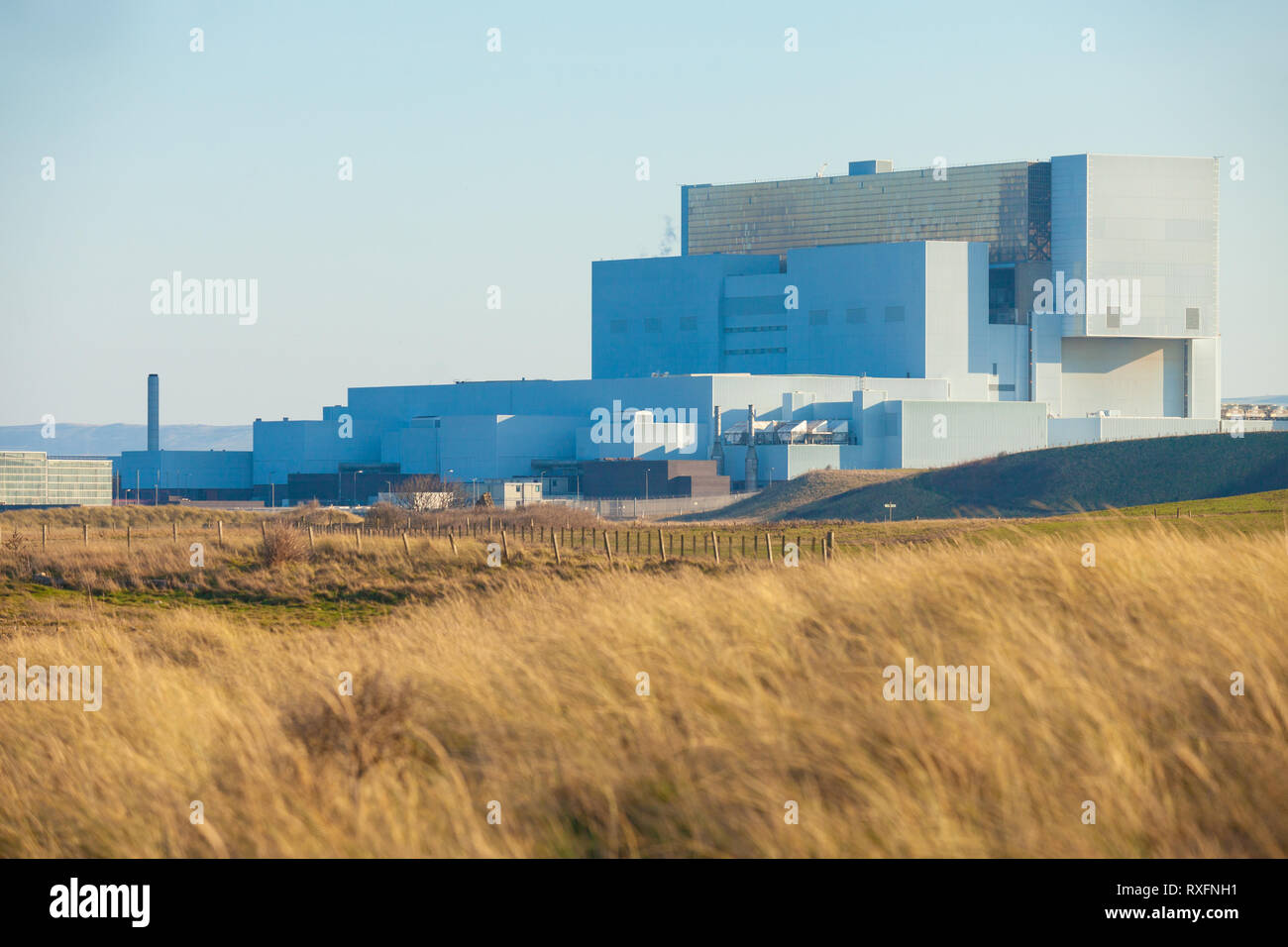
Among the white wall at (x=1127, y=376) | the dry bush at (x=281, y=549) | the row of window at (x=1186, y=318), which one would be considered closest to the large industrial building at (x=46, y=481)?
the white wall at (x=1127, y=376)

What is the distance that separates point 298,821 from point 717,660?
120 inches

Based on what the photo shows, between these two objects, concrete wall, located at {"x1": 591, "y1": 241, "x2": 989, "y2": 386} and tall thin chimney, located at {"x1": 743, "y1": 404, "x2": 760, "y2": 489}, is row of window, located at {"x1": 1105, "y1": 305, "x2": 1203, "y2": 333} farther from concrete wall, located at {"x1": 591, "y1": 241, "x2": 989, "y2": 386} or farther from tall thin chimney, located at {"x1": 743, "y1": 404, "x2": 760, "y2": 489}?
tall thin chimney, located at {"x1": 743, "y1": 404, "x2": 760, "y2": 489}

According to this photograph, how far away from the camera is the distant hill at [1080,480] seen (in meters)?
66.4

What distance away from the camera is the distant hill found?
66438 millimetres

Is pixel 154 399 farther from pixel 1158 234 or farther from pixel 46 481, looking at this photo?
pixel 1158 234

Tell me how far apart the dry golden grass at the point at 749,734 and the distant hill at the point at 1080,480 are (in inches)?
2202

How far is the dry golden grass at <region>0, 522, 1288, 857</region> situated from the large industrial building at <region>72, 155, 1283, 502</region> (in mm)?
80137

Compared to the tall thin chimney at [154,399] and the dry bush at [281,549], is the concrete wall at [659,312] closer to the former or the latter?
the tall thin chimney at [154,399]

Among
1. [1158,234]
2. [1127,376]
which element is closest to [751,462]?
[1127,376]

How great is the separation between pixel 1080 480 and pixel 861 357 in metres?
39.4

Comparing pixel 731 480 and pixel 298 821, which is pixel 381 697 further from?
pixel 731 480

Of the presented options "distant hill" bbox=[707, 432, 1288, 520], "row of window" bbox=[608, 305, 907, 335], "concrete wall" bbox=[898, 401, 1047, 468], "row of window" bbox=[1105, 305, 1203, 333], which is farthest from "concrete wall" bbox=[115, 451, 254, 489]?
"row of window" bbox=[1105, 305, 1203, 333]

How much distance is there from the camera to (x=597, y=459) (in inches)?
3765

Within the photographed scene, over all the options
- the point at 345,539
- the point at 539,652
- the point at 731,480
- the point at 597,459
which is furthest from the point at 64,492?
the point at 539,652
